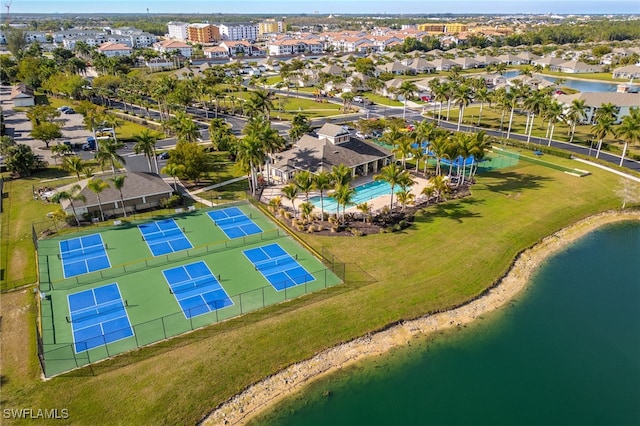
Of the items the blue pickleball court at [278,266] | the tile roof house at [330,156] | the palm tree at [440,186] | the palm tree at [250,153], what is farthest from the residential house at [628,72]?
the blue pickleball court at [278,266]

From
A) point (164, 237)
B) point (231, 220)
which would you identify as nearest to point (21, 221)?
point (164, 237)

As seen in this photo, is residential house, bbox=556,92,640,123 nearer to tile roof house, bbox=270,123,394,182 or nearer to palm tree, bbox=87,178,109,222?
tile roof house, bbox=270,123,394,182

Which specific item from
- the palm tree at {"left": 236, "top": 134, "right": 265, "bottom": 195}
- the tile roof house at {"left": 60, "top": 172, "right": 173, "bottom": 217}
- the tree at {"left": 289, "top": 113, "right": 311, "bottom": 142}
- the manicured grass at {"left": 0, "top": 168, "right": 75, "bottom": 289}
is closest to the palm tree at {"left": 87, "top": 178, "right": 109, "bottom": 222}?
the tile roof house at {"left": 60, "top": 172, "right": 173, "bottom": 217}

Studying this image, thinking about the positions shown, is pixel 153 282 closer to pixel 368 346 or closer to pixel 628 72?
pixel 368 346

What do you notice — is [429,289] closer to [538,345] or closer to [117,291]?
[538,345]

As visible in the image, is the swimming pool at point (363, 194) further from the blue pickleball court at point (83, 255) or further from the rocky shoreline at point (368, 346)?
the blue pickleball court at point (83, 255)

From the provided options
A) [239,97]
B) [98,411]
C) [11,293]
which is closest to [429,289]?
[98,411]
